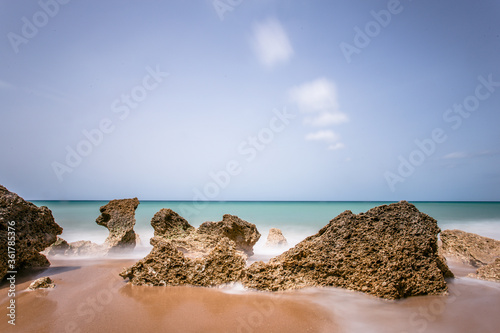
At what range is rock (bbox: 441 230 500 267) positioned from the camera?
5934 millimetres

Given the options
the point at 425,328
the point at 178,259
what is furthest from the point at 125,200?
the point at 425,328

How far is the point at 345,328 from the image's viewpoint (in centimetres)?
268

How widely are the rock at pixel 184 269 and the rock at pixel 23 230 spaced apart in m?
2.06

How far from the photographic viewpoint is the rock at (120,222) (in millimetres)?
7406

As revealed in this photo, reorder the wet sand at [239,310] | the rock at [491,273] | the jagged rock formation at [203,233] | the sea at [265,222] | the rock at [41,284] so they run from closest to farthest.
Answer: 1. the wet sand at [239,310]
2. the rock at [41,284]
3. the rock at [491,273]
4. the jagged rock formation at [203,233]
5. the sea at [265,222]

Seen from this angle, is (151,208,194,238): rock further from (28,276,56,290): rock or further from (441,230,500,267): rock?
(441,230,500,267): rock

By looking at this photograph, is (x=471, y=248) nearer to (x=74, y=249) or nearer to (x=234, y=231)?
(x=234, y=231)

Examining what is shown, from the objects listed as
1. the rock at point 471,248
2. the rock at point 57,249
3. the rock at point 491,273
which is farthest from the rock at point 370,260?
the rock at point 57,249

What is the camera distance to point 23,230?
14.8 ft

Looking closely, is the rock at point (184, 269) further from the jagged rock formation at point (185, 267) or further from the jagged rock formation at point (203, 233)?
the jagged rock formation at point (203, 233)

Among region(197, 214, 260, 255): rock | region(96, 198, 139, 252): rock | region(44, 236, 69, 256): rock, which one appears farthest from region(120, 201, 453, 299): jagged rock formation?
region(44, 236, 69, 256): rock

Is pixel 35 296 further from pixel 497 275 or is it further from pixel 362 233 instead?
pixel 497 275

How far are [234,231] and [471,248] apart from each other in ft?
20.0

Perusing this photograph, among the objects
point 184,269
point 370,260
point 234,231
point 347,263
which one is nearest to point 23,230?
point 184,269
